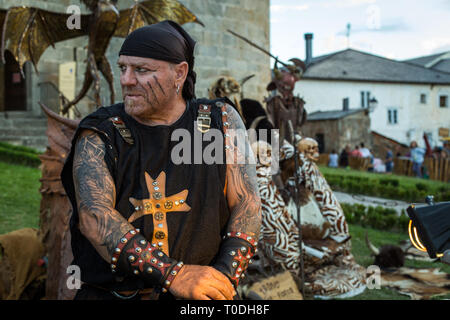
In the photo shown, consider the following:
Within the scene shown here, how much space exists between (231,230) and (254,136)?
126 inches

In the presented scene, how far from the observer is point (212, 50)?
16.3 m

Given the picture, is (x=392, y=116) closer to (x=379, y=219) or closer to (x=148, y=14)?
(x=379, y=219)

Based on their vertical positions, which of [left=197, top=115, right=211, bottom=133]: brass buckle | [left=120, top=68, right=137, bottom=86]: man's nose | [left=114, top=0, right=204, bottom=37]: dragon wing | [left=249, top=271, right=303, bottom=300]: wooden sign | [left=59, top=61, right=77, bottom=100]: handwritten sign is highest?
[left=59, top=61, right=77, bottom=100]: handwritten sign

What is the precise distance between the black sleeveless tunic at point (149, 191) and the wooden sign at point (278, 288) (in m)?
2.39

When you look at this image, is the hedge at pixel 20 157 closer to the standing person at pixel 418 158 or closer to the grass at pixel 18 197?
the grass at pixel 18 197

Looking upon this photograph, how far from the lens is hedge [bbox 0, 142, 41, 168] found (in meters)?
12.2

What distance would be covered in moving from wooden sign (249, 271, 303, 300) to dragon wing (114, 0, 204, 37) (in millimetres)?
2879

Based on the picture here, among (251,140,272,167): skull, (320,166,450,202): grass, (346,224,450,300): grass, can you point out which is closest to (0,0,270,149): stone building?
(320,166,450,202): grass

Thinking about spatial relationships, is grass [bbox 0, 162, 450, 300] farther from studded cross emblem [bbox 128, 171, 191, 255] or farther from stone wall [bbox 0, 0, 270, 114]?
stone wall [bbox 0, 0, 270, 114]

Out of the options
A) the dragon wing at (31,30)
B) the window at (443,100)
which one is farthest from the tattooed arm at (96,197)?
the window at (443,100)

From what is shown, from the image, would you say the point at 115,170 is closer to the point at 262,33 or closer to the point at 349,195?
the point at 349,195

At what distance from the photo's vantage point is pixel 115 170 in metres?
2.10

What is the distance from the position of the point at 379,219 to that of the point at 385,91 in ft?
124
